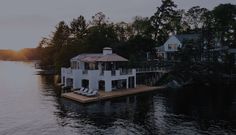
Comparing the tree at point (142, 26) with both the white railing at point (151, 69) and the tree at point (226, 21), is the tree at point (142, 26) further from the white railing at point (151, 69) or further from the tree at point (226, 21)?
the white railing at point (151, 69)

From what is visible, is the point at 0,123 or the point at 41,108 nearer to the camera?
the point at 0,123

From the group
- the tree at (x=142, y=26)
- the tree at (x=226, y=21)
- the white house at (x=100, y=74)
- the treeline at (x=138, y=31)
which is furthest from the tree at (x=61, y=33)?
the tree at (x=226, y=21)

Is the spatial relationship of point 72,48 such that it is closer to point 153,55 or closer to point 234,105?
point 153,55

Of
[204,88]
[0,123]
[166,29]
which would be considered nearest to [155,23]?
[166,29]

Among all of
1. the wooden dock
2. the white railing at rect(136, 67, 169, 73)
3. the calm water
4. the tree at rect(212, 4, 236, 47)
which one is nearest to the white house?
the wooden dock

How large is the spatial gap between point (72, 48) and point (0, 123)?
32747 millimetres

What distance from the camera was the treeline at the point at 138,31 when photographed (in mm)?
57750

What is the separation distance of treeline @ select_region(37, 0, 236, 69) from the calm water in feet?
57.0

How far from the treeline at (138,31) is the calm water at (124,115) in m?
17.4

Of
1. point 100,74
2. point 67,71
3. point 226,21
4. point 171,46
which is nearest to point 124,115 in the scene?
point 100,74

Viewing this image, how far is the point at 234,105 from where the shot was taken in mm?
32594

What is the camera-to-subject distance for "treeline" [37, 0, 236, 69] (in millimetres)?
57750

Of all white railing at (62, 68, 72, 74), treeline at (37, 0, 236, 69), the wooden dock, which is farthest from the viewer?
treeline at (37, 0, 236, 69)

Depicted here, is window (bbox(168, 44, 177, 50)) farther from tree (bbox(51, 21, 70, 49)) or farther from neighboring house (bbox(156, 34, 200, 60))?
tree (bbox(51, 21, 70, 49))
